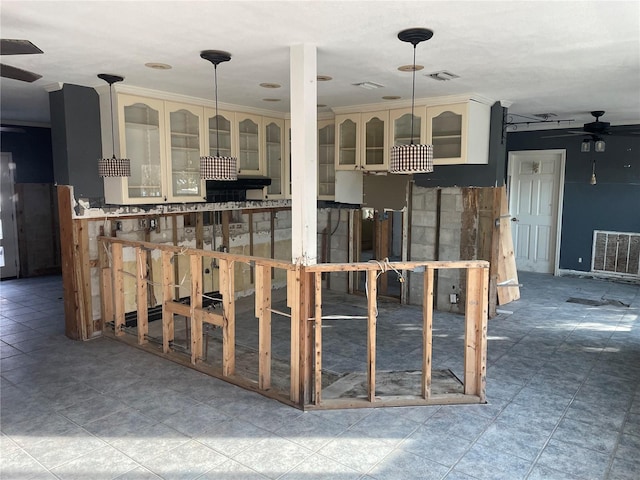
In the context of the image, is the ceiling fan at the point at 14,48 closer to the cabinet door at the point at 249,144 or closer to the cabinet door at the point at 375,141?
the cabinet door at the point at 249,144

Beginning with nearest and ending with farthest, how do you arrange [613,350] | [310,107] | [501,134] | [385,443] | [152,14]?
1. [152,14]
2. [385,443]
3. [310,107]
4. [613,350]
5. [501,134]

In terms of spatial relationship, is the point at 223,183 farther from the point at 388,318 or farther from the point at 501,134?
the point at 501,134

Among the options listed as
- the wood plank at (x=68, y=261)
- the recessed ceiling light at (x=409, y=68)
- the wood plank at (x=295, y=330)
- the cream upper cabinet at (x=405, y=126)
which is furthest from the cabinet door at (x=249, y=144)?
the wood plank at (x=295, y=330)

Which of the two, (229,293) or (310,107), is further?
(229,293)

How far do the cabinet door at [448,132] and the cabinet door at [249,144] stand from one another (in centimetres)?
227

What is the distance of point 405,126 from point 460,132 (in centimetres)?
70

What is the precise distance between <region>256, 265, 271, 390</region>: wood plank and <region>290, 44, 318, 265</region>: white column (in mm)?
380

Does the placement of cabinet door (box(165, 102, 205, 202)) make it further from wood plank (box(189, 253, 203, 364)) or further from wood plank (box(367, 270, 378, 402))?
wood plank (box(367, 270, 378, 402))

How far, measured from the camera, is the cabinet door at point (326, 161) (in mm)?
6703

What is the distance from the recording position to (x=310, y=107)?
134 inches

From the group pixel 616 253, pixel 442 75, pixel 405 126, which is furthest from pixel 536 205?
pixel 442 75

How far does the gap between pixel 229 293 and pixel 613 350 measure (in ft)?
12.6

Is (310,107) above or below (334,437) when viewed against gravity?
above

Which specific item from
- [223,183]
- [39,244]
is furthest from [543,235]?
[39,244]
